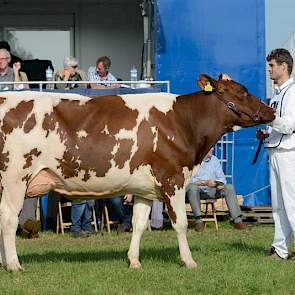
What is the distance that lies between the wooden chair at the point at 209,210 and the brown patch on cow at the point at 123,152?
5116mm

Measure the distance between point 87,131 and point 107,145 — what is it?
260 mm

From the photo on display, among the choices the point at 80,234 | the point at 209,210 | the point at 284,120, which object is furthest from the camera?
the point at 209,210

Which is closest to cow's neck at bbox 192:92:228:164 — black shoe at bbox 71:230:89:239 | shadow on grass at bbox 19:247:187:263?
shadow on grass at bbox 19:247:187:263

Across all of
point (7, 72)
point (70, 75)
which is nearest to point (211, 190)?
point (70, 75)

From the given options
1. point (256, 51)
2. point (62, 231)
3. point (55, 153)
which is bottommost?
point (62, 231)

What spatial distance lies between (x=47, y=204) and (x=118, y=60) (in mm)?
5075

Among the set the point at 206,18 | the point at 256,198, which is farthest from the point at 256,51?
the point at 256,198

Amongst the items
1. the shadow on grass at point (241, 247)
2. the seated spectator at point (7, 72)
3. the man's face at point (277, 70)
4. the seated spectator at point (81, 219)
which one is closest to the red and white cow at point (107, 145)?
the man's face at point (277, 70)

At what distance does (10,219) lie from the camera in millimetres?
9125

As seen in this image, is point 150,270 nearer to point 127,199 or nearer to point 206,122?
point 206,122

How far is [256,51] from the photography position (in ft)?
50.1

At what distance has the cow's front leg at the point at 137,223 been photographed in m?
9.63

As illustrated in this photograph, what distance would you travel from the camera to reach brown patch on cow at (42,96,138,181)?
9.14 metres

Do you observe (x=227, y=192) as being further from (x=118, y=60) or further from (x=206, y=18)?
(x=118, y=60)
